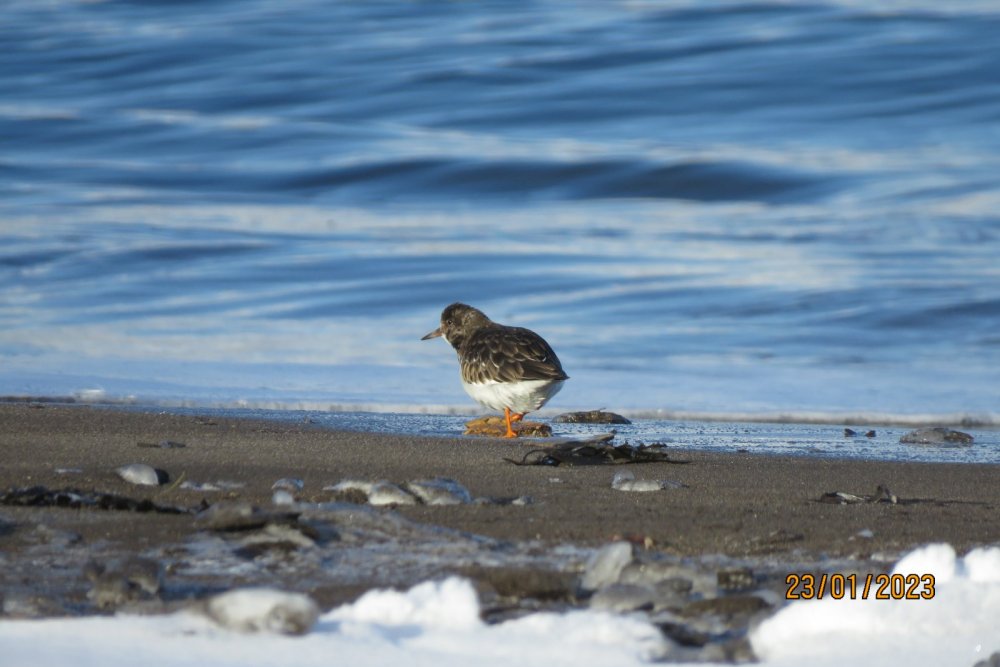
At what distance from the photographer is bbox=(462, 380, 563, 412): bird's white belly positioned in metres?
5.71

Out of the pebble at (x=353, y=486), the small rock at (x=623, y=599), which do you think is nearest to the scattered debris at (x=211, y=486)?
the pebble at (x=353, y=486)

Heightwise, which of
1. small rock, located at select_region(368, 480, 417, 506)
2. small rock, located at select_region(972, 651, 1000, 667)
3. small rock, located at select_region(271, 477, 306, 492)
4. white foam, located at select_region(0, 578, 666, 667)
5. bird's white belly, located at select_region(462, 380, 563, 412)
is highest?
bird's white belly, located at select_region(462, 380, 563, 412)

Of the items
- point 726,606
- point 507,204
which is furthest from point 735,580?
point 507,204

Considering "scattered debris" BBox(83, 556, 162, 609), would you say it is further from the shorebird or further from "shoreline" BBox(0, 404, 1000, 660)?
the shorebird

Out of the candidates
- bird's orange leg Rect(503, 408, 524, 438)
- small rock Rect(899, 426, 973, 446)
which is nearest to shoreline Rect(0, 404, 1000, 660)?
bird's orange leg Rect(503, 408, 524, 438)

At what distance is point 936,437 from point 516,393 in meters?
1.72

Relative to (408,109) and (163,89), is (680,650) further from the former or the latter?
(163,89)

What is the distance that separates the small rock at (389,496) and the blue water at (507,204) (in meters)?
3.10

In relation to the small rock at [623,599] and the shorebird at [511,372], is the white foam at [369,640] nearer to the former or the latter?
the small rock at [623,599]

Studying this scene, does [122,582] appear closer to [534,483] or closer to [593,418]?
[534,483]

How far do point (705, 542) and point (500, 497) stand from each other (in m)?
0.71

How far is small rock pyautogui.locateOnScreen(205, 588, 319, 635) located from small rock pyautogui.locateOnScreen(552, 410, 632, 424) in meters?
3.92

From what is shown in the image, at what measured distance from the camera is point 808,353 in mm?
8633

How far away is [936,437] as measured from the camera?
5734 mm
